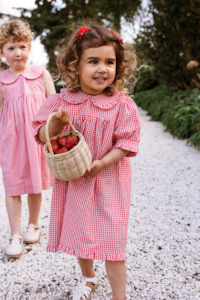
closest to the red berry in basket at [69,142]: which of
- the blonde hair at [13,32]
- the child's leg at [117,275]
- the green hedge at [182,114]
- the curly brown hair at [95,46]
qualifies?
the curly brown hair at [95,46]

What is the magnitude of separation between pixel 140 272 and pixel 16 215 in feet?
3.51

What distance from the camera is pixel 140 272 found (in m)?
2.32

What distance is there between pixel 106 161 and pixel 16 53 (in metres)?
1.35

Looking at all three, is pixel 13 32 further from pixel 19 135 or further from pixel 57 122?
pixel 57 122

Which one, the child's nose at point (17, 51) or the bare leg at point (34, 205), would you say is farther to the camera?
the bare leg at point (34, 205)

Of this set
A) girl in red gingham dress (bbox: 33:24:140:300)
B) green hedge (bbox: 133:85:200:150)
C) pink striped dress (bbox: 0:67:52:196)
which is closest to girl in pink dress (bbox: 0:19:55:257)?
pink striped dress (bbox: 0:67:52:196)

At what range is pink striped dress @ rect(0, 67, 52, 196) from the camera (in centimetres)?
252

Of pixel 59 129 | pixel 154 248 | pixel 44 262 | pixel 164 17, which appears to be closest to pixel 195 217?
pixel 154 248

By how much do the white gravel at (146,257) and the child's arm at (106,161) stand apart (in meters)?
0.92

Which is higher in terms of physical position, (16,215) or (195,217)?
(16,215)

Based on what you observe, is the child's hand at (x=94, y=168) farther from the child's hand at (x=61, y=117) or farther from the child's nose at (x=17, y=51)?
the child's nose at (x=17, y=51)

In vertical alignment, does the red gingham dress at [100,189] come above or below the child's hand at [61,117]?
below

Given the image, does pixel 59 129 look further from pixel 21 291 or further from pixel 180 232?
pixel 180 232

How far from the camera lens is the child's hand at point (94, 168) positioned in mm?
1614
